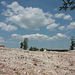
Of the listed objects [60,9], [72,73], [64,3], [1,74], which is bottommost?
[72,73]

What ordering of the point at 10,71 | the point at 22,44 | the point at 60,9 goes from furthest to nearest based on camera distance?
1. the point at 22,44
2. the point at 10,71
3. the point at 60,9

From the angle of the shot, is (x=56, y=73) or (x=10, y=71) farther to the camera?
(x=56, y=73)

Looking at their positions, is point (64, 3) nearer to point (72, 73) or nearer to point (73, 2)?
point (73, 2)

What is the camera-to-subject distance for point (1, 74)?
10.6m

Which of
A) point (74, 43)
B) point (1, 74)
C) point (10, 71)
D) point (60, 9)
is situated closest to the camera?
point (60, 9)

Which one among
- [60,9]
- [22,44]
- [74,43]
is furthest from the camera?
[22,44]

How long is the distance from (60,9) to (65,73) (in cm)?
914

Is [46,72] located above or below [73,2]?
below

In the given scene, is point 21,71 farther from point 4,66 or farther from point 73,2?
point 73,2

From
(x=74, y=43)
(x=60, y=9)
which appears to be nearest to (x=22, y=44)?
(x=74, y=43)

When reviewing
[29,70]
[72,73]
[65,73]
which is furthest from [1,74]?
[72,73]

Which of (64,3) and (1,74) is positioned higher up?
(64,3)

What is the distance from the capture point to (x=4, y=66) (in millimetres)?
12398

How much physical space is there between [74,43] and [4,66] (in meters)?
64.1
